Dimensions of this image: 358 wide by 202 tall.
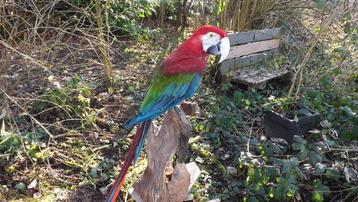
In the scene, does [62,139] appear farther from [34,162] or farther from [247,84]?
[247,84]

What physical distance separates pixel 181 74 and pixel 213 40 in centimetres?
22

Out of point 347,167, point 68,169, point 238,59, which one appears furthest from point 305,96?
point 68,169

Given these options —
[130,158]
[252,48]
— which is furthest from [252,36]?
[130,158]

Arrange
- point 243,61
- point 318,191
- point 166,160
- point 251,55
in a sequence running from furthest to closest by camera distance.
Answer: point 251,55
point 243,61
point 318,191
point 166,160

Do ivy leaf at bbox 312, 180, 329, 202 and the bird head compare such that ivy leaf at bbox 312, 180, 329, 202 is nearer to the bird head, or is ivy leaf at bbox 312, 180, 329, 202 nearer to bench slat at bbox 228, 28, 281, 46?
the bird head

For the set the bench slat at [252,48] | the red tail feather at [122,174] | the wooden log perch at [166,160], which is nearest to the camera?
the red tail feather at [122,174]

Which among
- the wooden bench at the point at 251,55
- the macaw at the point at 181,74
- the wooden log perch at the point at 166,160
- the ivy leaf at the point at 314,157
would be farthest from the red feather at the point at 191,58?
the wooden bench at the point at 251,55

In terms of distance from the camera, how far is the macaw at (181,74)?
1.68 metres

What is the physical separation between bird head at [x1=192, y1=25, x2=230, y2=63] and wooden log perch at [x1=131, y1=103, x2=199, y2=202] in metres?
0.35

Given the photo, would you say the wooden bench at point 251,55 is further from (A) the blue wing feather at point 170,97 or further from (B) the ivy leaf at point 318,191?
(A) the blue wing feather at point 170,97

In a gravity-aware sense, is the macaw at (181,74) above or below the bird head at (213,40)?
below

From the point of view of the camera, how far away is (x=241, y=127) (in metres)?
3.21

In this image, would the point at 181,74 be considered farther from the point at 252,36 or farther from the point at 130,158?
the point at 252,36

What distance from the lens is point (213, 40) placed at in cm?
169
